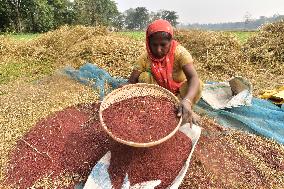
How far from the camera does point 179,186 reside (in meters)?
2.69

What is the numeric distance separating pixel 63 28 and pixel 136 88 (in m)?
4.74

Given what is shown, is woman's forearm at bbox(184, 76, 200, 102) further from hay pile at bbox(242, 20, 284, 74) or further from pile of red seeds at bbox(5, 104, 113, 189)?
hay pile at bbox(242, 20, 284, 74)

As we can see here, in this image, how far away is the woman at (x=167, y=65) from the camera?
306cm

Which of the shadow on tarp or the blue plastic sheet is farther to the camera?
the blue plastic sheet

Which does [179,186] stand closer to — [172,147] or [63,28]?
[172,147]

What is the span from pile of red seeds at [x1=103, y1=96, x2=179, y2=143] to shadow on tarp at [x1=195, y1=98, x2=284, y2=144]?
1163 mm

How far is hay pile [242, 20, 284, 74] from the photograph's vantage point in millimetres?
6614

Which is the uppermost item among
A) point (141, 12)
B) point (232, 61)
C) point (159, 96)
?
point (159, 96)

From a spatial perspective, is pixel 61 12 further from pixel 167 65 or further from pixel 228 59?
pixel 167 65

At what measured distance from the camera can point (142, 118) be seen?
265 centimetres

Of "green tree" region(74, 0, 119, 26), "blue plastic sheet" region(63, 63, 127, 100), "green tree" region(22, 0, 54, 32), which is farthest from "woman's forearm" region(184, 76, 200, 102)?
"green tree" region(74, 0, 119, 26)

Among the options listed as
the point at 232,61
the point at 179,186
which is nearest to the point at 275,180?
the point at 179,186

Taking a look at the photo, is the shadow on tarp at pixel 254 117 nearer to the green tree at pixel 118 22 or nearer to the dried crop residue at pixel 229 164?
the dried crop residue at pixel 229 164

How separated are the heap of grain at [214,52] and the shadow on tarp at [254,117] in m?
1.70
